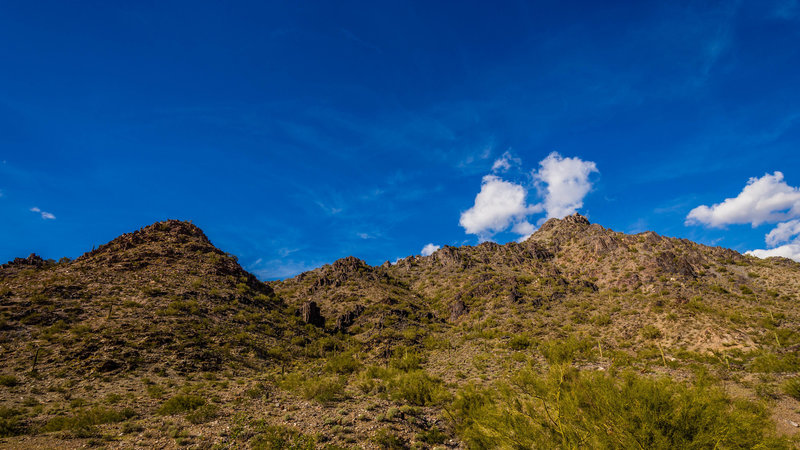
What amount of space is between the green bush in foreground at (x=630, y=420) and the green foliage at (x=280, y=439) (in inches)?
326

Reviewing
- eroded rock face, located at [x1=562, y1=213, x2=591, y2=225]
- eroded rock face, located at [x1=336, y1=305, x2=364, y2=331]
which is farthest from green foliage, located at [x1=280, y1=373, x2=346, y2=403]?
eroded rock face, located at [x1=562, y1=213, x2=591, y2=225]

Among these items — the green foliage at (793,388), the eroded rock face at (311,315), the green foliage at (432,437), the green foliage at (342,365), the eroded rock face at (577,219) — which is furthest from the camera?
the eroded rock face at (577,219)

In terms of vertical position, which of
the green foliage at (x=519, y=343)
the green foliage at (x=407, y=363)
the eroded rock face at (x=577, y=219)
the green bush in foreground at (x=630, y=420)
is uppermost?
the eroded rock face at (x=577, y=219)

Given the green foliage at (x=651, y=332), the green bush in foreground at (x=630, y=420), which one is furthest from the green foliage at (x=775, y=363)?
the green bush in foreground at (x=630, y=420)

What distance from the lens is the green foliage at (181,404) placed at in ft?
57.3

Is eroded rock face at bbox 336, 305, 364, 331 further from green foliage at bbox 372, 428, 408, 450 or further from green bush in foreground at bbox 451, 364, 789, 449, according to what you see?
green bush in foreground at bbox 451, 364, 789, 449

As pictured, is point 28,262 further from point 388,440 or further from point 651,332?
point 651,332

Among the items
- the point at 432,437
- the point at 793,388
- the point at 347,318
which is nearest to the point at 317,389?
the point at 432,437

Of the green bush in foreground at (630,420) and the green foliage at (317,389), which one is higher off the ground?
the green bush in foreground at (630,420)

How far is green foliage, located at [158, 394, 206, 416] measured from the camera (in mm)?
17469

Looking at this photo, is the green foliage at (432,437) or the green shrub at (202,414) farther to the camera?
the green shrub at (202,414)

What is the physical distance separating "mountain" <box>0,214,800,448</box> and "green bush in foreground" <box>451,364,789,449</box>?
7cm

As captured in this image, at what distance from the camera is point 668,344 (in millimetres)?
32969

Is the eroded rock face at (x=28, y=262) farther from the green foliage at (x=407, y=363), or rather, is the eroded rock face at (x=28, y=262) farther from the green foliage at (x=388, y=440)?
the green foliage at (x=388, y=440)
